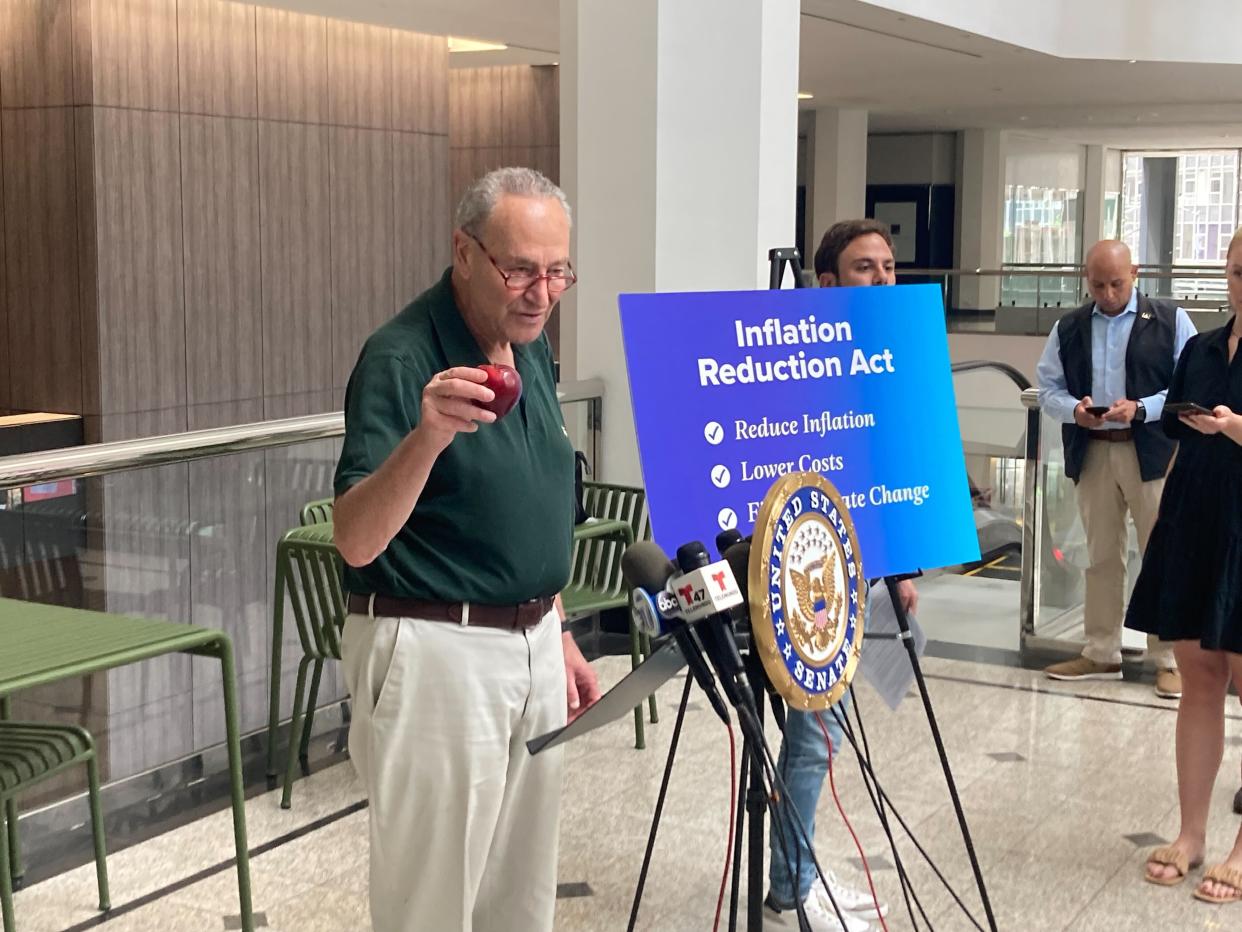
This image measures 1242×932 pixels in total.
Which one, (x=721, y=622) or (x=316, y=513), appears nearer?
(x=721, y=622)

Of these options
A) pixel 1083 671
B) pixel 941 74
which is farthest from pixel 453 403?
pixel 941 74

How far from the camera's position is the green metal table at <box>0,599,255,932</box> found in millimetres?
2426

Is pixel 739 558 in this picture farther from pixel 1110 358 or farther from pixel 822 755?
pixel 1110 358

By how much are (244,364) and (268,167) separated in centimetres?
125

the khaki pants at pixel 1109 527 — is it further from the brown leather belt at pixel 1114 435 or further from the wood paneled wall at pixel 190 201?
the wood paneled wall at pixel 190 201

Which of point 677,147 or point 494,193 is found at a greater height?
point 677,147

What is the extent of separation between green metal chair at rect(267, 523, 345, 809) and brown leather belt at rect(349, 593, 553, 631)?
5.85 feet

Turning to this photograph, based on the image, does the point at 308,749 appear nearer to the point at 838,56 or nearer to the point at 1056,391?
the point at 1056,391

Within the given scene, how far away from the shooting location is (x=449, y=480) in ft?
7.38

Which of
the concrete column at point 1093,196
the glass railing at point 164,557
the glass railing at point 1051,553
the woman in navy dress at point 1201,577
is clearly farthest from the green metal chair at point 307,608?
the concrete column at point 1093,196

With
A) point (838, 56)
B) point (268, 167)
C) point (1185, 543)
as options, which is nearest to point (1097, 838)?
point (1185, 543)

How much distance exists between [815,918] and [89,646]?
1.65 metres

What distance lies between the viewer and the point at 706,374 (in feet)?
9.11

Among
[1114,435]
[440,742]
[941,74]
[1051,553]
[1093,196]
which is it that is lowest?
[1051,553]
